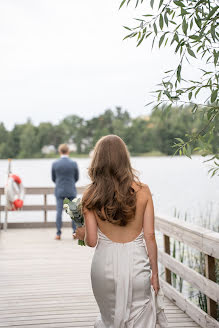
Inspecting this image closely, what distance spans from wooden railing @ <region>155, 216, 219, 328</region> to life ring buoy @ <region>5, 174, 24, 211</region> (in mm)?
4949

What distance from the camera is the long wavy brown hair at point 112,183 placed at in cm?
264

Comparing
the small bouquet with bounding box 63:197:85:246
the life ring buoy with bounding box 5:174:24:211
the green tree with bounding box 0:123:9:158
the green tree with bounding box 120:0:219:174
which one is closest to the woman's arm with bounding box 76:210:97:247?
the small bouquet with bounding box 63:197:85:246

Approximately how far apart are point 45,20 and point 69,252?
70049mm

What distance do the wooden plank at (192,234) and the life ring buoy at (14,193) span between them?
15.9 ft

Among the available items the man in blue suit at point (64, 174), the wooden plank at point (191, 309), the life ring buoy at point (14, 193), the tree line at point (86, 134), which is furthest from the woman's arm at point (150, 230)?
the tree line at point (86, 134)

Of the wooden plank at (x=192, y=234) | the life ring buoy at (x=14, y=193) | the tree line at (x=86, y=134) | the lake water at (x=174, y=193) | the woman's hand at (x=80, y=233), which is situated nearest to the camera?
the woman's hand at (x=80, y=233)

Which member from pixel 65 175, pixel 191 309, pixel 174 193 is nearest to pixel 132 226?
pixel 191 309

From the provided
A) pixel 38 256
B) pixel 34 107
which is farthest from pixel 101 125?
pixel 38 256

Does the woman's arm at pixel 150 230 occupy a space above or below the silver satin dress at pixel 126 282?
above

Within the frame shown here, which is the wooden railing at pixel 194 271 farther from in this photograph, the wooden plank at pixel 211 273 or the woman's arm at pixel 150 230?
the woman's arm at pixel 150 230

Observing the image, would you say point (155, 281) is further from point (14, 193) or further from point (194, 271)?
point (14, 193)

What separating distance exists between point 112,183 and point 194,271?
Result: 1.46 meters

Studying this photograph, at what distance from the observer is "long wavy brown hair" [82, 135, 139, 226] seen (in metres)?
2.64

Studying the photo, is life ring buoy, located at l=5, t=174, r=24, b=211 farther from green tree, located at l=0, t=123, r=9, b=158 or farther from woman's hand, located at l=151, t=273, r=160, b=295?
green tree, located at l=0, t=123, r=9, b=158
